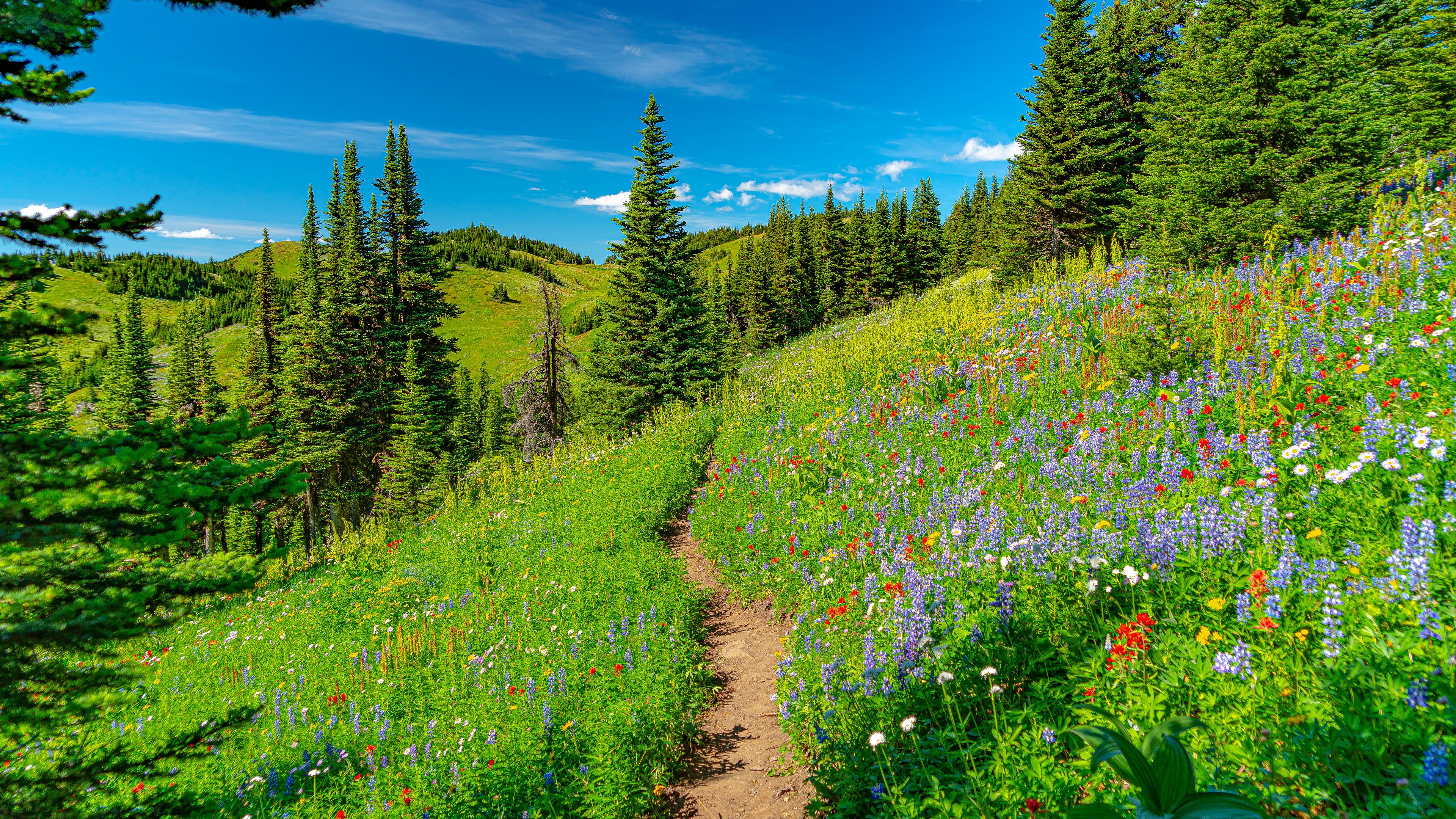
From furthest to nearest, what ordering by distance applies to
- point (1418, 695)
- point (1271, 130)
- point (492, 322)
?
point (492, 322) → point (1271, 130) → point (1418, 695)

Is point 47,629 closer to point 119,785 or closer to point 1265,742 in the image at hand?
point 119,785

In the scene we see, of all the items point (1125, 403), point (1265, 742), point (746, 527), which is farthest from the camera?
point (746, 527)

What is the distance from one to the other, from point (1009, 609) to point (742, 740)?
9.67 feet

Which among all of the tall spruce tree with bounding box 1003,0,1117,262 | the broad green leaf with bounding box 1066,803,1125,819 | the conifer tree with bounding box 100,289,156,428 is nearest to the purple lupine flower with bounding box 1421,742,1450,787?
the broad green leaf with bounding box 1066,803,1125,819

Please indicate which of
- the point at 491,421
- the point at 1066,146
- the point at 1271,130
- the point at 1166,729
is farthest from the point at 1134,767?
the point at 491,421

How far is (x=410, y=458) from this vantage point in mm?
28766

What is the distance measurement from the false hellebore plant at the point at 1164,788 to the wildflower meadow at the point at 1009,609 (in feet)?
0.30

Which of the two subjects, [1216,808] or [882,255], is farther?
[882,255]

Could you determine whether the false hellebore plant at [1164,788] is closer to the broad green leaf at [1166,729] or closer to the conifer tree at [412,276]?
the broad green leaf at [1166,729]

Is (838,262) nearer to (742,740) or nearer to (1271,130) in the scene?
(1271,130)

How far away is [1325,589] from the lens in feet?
9.38

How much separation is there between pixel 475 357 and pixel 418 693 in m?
150

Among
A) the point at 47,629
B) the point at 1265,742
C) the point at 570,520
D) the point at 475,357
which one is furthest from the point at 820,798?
the point at 475,357

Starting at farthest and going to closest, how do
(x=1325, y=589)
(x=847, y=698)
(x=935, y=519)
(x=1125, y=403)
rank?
1. (x=1125, y=403)
2. (x=935, y=519)
3. (x=847, y=698)
4. (x=1325, y=589)
